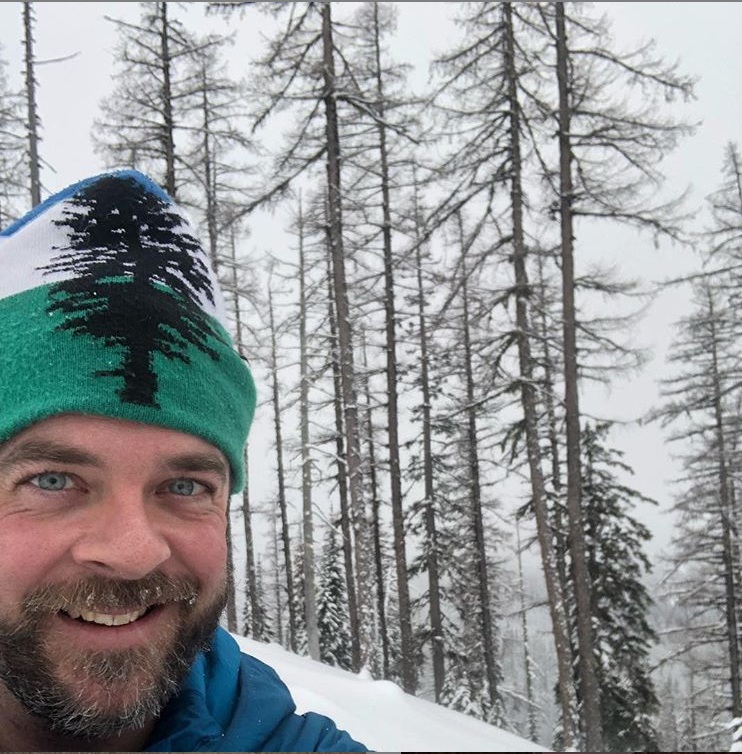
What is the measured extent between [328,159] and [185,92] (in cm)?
375

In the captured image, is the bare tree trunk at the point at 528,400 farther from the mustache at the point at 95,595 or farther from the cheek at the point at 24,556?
the cheek at the point at 24,556

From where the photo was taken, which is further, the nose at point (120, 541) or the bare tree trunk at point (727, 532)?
the bare tree trunk at point (727, 532)

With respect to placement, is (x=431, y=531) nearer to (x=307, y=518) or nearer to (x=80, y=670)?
(x=307, y=518)

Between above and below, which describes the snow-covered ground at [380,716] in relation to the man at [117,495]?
below

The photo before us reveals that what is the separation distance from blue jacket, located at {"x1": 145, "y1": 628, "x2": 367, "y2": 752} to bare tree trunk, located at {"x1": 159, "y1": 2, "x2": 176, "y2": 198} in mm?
12156

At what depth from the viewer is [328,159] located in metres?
11.8

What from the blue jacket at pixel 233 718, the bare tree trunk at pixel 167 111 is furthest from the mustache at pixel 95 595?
the bare tree trunk at pixel 167 111

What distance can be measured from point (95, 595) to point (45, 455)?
378 mm

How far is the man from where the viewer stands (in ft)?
4.44

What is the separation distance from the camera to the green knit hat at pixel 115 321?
1.53 m

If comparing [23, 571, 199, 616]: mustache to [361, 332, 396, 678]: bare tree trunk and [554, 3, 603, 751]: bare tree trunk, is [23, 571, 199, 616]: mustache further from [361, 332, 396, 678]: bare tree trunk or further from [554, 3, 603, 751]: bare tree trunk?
[361, 332, 396, 678]: bare tree trunk

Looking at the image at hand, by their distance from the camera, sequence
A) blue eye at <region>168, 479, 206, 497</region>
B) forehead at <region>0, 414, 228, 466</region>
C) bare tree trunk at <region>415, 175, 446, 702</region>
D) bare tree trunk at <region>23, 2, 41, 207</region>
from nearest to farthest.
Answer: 1. forehead at <region>0, 414, 228, 466</region>
2. blue eye at <region>168, 479, 206, 497</region>
3. bare tree trunk at <region>23, 2, 41, 207</region>
4. bare tree trunk at <region>415, 175, 446, 702</region>

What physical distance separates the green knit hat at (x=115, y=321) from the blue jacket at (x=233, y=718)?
1.96 feet

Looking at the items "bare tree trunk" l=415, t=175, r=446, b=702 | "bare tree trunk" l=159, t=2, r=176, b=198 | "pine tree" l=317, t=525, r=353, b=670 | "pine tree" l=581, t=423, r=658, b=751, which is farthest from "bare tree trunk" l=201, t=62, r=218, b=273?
"pine tree" l=317, t=525, r=353, b=670
